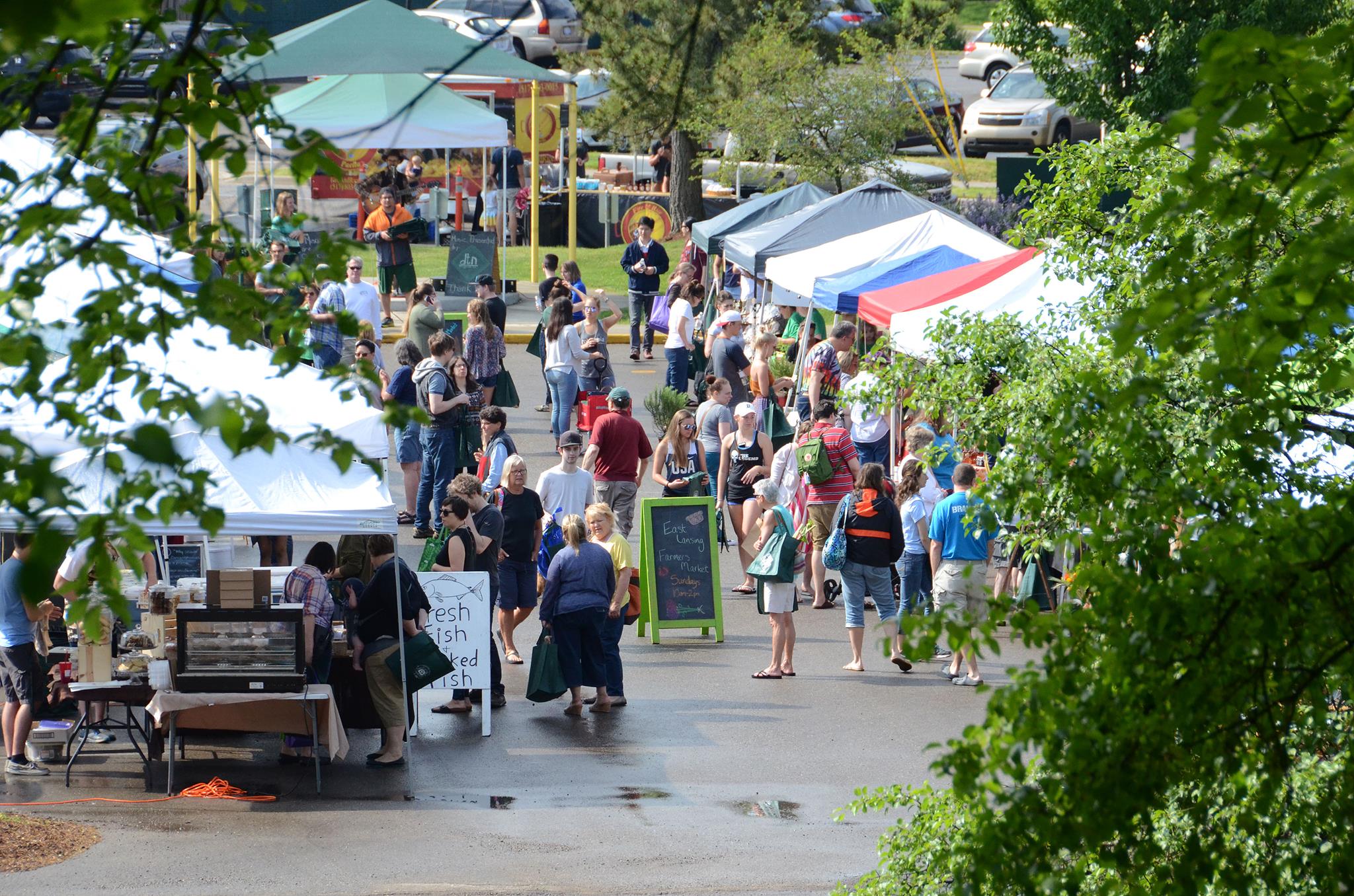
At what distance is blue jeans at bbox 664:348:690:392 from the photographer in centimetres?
1998

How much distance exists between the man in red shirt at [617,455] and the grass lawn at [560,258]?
1358 centimetres

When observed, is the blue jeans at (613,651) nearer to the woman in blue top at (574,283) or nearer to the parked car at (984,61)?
the woman in blue top at (574,283)

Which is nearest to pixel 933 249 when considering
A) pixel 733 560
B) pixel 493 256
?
pixel 733 560

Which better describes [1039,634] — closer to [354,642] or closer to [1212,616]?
[1212,616]

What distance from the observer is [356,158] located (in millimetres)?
30562

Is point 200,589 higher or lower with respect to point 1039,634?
lower

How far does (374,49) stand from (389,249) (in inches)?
142

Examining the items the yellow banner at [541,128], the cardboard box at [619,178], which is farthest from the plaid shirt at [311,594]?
the cardboard box at [619,178]

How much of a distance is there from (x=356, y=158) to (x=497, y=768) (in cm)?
2210

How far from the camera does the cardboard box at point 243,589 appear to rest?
1012cm

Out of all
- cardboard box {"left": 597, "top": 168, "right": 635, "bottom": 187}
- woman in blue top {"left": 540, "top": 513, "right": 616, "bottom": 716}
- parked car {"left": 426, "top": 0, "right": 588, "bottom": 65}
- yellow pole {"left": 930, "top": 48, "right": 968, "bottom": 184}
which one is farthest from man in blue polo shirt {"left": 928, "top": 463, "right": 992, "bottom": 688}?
cardboard box {"left": 597, "top": 168, "right": 635, "bottom": 187}

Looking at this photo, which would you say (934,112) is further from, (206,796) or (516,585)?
(206,796)

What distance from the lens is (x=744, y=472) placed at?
14289mm

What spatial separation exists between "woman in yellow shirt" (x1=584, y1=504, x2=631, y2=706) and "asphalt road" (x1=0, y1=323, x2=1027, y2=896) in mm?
252
